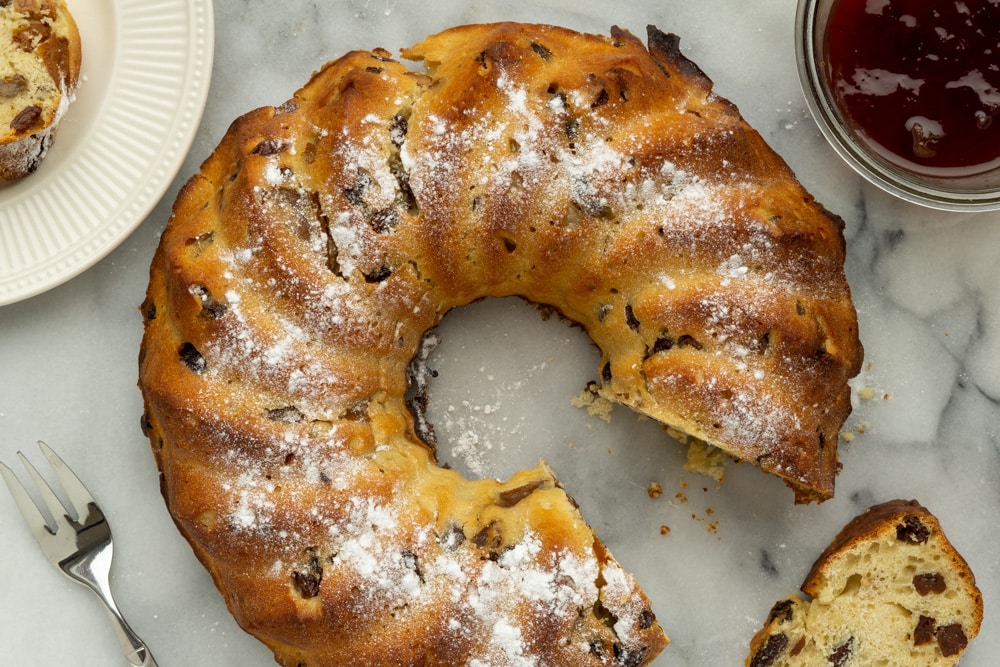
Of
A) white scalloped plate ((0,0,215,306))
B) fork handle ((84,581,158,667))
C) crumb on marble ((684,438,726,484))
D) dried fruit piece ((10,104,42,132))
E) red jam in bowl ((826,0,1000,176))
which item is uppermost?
dried fruit piece ((10,104,42,132))

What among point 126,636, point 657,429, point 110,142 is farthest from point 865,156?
point 126,636

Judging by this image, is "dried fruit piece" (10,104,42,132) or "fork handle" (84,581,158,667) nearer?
"dried fruit piece" (10,104,42,132)

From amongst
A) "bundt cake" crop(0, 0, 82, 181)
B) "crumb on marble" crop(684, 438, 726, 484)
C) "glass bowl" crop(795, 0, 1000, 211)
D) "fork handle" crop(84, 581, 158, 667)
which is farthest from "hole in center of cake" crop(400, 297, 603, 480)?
"bundt cake" crop(0, 0, 82, 181)

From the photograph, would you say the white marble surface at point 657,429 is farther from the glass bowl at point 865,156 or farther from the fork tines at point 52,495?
the glass bowl at point 865,156

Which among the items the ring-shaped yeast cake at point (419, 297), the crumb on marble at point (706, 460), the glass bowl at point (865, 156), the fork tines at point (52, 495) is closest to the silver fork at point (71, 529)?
the fork tines at point (52, 495)

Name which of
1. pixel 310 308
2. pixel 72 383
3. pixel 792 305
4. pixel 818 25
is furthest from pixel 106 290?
pixel 818 25

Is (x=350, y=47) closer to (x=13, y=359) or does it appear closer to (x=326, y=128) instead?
(x=326, y=128)

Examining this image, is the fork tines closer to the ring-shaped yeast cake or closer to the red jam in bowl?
the ring-shaped yeast cake

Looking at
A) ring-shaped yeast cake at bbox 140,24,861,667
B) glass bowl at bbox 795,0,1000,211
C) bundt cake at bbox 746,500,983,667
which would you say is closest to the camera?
ring-shaped yeast cake at bbox 140,24,861,667
